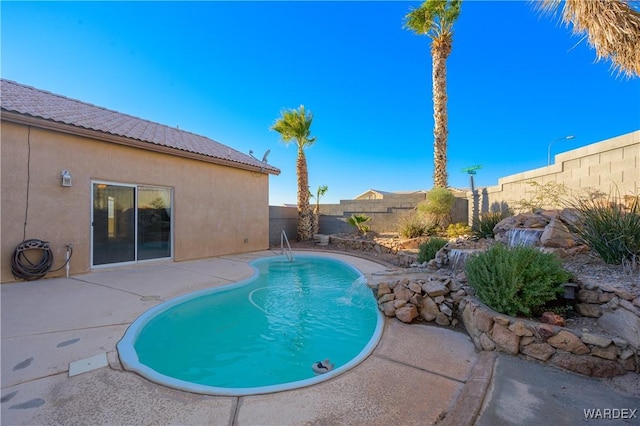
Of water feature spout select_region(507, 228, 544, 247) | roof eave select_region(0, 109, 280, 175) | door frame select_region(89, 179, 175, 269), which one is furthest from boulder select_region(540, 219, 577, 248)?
door frame select_region(89, 179, 175, 269)

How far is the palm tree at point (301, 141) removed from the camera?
48.8 ft

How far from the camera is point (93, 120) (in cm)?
870

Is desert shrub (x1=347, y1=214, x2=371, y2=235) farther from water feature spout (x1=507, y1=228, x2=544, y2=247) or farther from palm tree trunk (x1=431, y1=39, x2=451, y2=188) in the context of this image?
water feature spout (x1=507, y1=228, x2=544, y2=247)

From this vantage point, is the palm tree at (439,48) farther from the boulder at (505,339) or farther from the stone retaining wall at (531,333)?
the boulder at (505,339)

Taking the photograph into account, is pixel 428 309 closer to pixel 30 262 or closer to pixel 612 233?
pixel 612 233

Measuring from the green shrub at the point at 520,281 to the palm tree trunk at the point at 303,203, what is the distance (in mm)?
11855

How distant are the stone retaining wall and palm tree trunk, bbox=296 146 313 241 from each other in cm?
1107

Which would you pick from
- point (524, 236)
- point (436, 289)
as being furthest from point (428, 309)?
point (524, 236)

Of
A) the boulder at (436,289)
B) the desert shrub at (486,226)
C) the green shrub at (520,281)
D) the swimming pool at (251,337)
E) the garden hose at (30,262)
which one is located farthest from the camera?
the desert shrub at (486,226)

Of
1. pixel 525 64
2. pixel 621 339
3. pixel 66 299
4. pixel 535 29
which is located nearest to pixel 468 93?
pixel 525 64

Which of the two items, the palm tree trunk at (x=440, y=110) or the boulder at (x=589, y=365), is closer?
the boulder at (x=589, y=365)

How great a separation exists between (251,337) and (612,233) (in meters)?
6.23

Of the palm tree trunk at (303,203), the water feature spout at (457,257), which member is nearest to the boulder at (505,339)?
the water feature spout at (457,257)

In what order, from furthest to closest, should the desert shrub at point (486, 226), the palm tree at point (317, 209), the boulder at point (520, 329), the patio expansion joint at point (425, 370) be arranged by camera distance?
the palm tree at point (317, 209), the desert shrub at point (486, 226), the boulder at point (520, 329), the patio expansion joint at point (425, 370)
